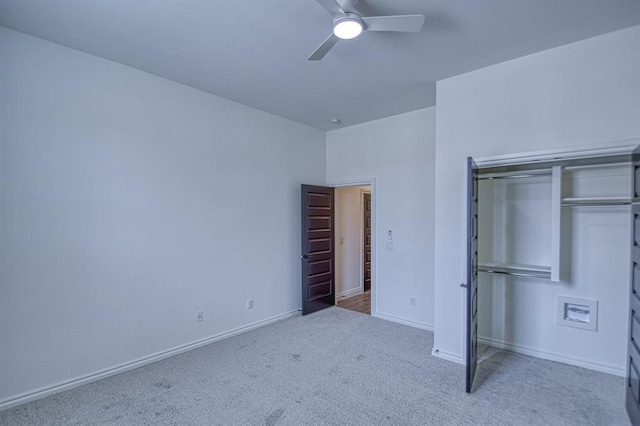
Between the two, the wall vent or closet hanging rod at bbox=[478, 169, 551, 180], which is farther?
closet hanging rod at bbox=[478, 169, 551, 180]

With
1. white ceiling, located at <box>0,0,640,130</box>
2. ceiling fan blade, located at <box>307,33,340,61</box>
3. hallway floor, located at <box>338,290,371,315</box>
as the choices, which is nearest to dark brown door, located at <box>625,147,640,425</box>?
white ceiling, located at <box>0,0,640,130</box>

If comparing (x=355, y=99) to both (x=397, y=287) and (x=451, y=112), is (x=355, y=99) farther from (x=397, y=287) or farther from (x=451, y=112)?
(x=397, y=287)

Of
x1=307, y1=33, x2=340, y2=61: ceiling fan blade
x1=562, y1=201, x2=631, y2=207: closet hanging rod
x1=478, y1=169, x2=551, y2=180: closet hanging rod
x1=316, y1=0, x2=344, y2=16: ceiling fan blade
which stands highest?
x1=316, y1=0, x2=344, y2=16: ceiling fan blade

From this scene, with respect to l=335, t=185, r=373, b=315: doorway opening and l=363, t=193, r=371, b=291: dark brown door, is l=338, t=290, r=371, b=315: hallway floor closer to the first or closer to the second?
l=335, t=185, r=373, b=315: doorway opening

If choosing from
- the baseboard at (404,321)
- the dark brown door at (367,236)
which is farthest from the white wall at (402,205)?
the dark brown door at (367,236)

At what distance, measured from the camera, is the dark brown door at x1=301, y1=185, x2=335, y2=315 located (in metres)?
4.67

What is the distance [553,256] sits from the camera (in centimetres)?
279

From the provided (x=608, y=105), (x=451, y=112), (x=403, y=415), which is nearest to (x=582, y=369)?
(x=403, y=415)

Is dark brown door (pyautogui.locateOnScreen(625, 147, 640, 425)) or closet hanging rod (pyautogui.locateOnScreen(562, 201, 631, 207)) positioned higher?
closet hanging rod (pyautogui.locateOnScreen(562, 201, 631, 207))

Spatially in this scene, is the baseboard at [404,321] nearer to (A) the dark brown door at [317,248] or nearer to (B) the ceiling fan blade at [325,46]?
(A) the dark brown door at [317,248]

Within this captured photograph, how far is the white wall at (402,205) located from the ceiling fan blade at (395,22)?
225cm

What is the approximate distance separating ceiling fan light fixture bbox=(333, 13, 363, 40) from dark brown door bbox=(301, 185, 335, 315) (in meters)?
2.71

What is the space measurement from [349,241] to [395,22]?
4.16 meters

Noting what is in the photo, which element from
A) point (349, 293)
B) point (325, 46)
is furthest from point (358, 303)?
point (325, 46)
